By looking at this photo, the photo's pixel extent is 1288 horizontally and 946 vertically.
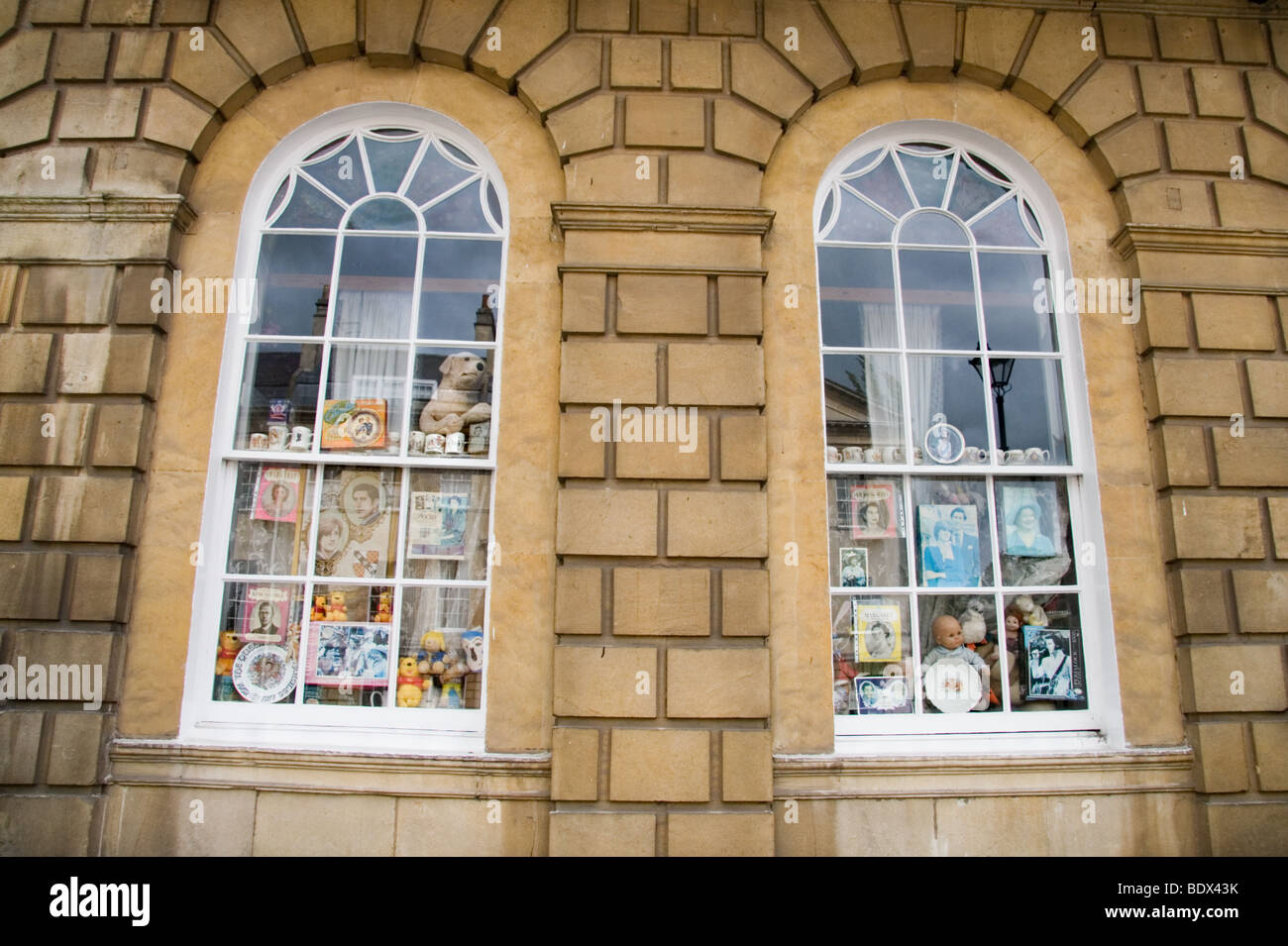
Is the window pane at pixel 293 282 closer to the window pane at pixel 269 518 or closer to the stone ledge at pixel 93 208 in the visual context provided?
the stone ledge at pixel 93 208

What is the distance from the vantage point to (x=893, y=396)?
17.3 ft

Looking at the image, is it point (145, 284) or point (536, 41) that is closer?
point (145, 284)

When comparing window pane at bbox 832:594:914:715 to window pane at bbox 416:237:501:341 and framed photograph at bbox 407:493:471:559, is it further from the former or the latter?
window pane at bbox 416:237:501:341

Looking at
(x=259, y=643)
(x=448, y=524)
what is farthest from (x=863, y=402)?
(x=259, y=643)

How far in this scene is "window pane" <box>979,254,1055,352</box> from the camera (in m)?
5.42

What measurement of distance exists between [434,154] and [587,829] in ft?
14.5

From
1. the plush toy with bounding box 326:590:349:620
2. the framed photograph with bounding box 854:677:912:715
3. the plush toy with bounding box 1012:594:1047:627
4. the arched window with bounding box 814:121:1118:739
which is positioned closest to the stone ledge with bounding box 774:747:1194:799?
the arched window with bounding box 814:121:1118:739

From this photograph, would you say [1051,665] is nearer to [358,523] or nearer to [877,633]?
[877,633]

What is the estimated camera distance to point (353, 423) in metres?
5.09

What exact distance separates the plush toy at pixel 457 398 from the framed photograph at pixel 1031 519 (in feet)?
11.1

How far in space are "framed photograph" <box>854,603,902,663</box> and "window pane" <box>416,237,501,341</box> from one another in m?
2.96
